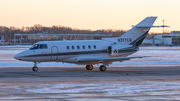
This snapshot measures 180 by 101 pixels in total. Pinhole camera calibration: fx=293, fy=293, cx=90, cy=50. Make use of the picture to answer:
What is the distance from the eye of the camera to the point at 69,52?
25125 mm

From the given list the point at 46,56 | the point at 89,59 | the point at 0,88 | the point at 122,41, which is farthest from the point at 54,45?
the point at 0,88

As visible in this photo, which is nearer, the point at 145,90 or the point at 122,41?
the point at 145,90

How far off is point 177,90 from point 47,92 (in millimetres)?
6025

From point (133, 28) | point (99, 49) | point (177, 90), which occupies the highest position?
point (133, 28)

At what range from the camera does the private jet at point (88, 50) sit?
24.2 metres

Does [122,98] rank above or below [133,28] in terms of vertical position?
below

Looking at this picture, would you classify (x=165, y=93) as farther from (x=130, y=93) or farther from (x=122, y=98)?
(x=122, y=98)

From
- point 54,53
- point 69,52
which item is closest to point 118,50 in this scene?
Answer: point 69,52

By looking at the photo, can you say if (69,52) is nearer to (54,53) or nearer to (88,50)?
(54,53)

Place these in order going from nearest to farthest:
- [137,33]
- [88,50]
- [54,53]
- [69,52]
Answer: [54,53]
[69,52]
[88,50]
[137,33]

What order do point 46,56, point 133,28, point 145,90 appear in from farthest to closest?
point 133,28, point 46,56, point 145,90

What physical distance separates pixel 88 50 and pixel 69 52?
1.78 meters

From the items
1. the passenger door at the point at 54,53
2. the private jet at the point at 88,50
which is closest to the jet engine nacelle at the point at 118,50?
the private jet at the point at 88,50

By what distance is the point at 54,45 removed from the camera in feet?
81.8
